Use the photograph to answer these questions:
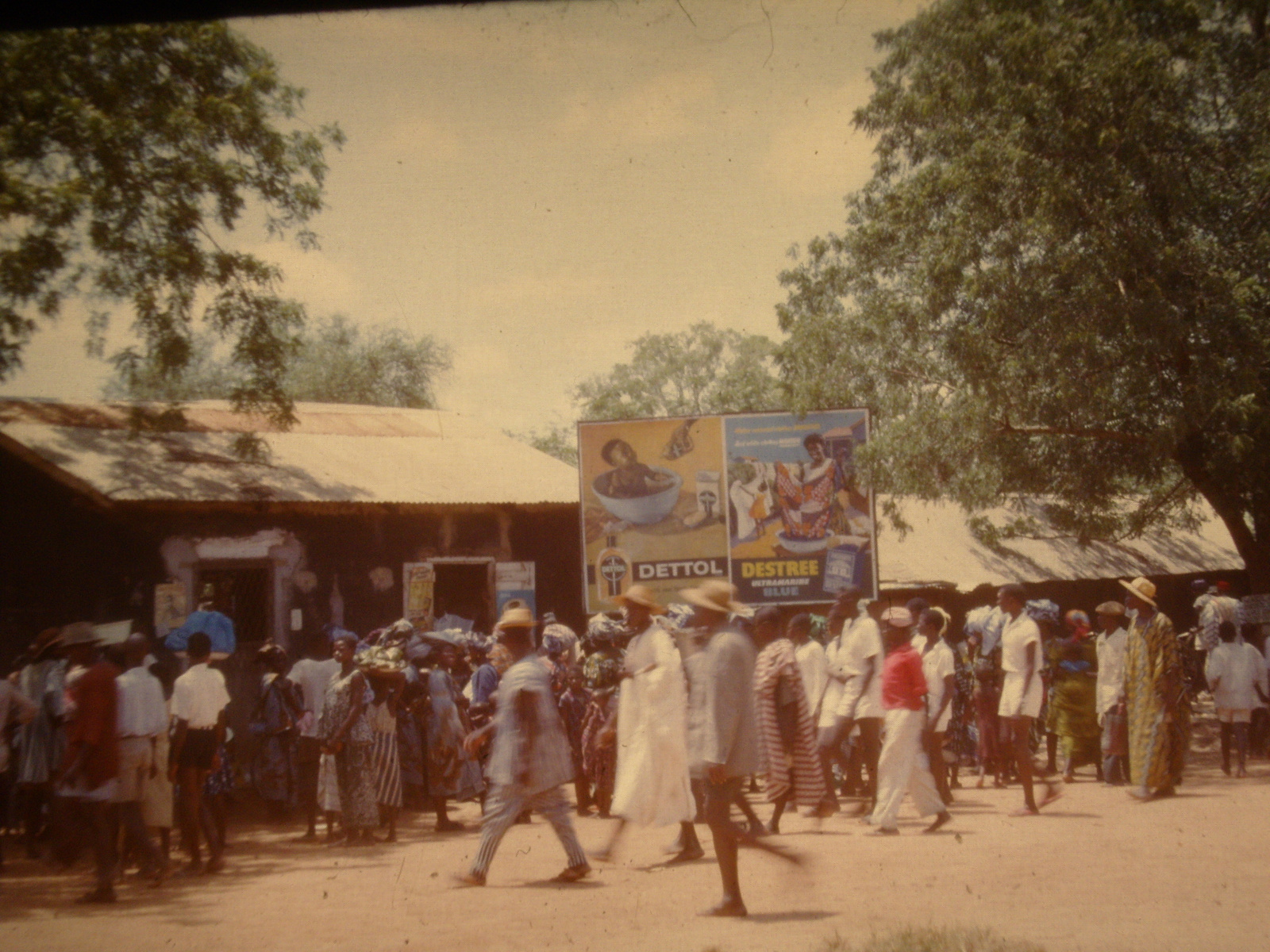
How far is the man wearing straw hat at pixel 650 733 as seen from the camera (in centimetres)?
742

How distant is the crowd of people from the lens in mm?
7012

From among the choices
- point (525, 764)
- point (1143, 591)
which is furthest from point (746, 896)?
point (1143, 591)

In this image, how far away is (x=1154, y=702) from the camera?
992 cm

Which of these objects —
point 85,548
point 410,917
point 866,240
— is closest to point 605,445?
point 866,240

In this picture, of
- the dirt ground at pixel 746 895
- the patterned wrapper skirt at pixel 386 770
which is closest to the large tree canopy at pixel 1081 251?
the dirt ground at pixel 746 895

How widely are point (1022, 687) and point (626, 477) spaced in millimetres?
7741

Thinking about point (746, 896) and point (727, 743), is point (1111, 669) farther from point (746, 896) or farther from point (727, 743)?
point (727, 743)

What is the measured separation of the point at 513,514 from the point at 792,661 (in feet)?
26.2

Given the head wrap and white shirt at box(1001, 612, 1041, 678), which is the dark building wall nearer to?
white shirt at box(1001, 612, 1041, 678)

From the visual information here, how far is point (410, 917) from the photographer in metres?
6.53

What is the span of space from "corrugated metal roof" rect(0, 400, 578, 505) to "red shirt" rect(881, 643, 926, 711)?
7.95 m

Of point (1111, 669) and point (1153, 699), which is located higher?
point (1111, 669)

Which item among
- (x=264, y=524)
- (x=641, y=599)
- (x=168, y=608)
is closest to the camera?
(x=641, y=599)

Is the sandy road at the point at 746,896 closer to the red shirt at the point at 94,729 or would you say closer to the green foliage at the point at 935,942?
the green foliage at the point at 935,942
